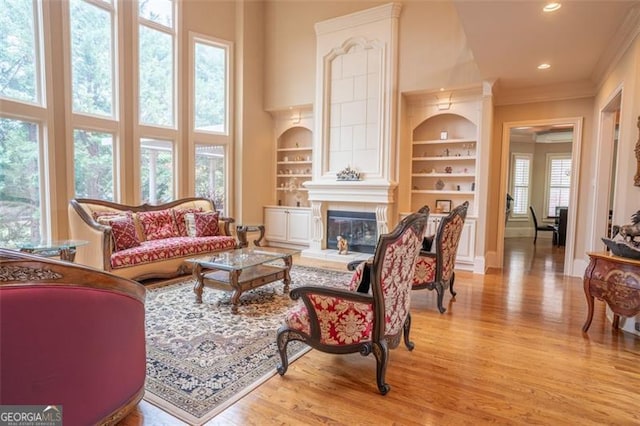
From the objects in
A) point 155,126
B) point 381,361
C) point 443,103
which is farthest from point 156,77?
point 381,361

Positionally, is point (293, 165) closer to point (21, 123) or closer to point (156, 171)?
point (156, 171)

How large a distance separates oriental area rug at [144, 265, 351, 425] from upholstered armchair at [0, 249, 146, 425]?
352mm

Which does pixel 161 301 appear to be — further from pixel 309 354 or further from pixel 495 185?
pixel 495 185

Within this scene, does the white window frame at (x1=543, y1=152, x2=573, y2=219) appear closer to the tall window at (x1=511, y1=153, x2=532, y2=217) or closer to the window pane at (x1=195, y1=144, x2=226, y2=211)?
the tall window at (x1=511, y1=153, x2=532, y2=217)

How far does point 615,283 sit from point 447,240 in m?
1.40

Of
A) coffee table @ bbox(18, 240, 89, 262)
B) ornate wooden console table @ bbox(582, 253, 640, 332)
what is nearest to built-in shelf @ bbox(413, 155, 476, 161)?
ornate wooden console table @ bbox(582, 253, 640, 332)

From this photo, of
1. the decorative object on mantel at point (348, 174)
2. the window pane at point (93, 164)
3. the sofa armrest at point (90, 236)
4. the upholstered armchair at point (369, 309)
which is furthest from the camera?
the decorative object on mantel at point (348, 174)

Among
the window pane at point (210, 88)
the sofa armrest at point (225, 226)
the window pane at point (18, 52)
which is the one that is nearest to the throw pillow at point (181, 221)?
the sofa armrest at point (225, 226)

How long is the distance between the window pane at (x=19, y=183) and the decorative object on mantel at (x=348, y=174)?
4444 millimetres

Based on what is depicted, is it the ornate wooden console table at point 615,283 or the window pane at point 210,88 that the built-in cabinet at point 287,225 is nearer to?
the window pane at point 210,88

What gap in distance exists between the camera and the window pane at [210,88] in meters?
6.75

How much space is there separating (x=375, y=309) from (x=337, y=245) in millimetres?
4592

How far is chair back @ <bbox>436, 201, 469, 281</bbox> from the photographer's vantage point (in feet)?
12.2

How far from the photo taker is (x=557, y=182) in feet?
32.1
